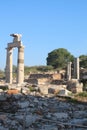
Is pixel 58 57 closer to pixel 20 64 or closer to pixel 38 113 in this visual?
pixel 20 64

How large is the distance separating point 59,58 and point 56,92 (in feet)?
166

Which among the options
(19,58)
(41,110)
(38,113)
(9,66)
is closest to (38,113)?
(38,113)

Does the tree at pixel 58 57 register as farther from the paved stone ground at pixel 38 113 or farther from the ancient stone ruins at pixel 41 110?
the paved stone ground at pixel 38 113

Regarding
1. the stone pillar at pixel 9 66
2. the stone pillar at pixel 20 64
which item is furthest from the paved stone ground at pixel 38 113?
the stone pillar at pixel 9 66

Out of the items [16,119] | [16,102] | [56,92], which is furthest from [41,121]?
[56,92]

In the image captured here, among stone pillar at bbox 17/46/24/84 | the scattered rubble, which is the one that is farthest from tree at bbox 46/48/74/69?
the scattered rubble

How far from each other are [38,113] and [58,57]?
59742mm

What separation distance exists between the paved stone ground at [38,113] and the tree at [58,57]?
51993 millimetres

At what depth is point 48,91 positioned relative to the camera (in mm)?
25984

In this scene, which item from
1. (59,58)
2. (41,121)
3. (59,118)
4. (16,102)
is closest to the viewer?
(41,121)

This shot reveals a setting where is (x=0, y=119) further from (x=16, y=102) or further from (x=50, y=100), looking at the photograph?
(x=50, y=100)

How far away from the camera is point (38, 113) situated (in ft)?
56.5

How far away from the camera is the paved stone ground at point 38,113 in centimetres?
1355

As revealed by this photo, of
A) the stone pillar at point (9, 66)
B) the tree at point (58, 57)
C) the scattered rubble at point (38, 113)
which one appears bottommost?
the scattered rubble at point (38, 113)
